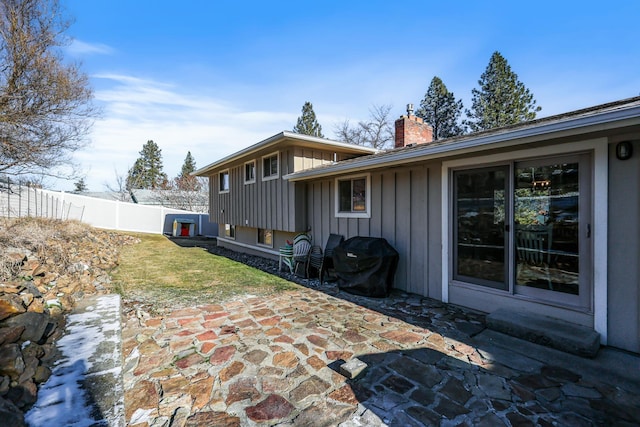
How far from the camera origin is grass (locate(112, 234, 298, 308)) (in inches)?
197

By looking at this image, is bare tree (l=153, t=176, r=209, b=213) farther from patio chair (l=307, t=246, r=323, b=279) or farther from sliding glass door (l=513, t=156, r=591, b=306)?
sliding glass door (l=513, t=156, r=591, b=306)

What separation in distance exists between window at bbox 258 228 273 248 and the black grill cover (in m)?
4.28

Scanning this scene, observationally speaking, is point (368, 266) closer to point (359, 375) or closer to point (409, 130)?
point (359, 375)

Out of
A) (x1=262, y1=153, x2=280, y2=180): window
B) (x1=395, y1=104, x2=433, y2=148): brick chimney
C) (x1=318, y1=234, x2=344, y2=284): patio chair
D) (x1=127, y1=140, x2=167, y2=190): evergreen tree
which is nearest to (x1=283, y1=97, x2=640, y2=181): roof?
(x1=318, y1=234, x2=344, y2=284): patio chair

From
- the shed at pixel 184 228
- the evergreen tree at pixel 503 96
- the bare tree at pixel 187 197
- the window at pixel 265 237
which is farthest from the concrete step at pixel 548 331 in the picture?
the bare tree at pixel 187 197

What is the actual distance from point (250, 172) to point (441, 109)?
16244 millimetres

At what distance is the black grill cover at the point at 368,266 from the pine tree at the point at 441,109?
18.0m

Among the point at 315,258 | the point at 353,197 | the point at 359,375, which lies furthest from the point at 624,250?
the point at 315,258

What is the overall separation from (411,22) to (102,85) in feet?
29.5

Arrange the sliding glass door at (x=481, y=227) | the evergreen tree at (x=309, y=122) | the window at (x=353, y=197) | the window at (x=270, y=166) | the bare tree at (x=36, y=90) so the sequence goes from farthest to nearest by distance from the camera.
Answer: the evergreen tree at (x=309, y=122) < the window at (x=270, y=166) < the bare tree at (x=36, y=90) < the window at (x=353, y=197) < the sliding glass door at (x=481, y=227)

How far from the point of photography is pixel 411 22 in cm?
736

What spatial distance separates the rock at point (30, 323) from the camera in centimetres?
294

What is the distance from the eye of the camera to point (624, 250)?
9.96 ft

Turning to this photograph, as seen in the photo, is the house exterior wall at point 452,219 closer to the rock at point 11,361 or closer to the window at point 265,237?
the window at point 265,237
